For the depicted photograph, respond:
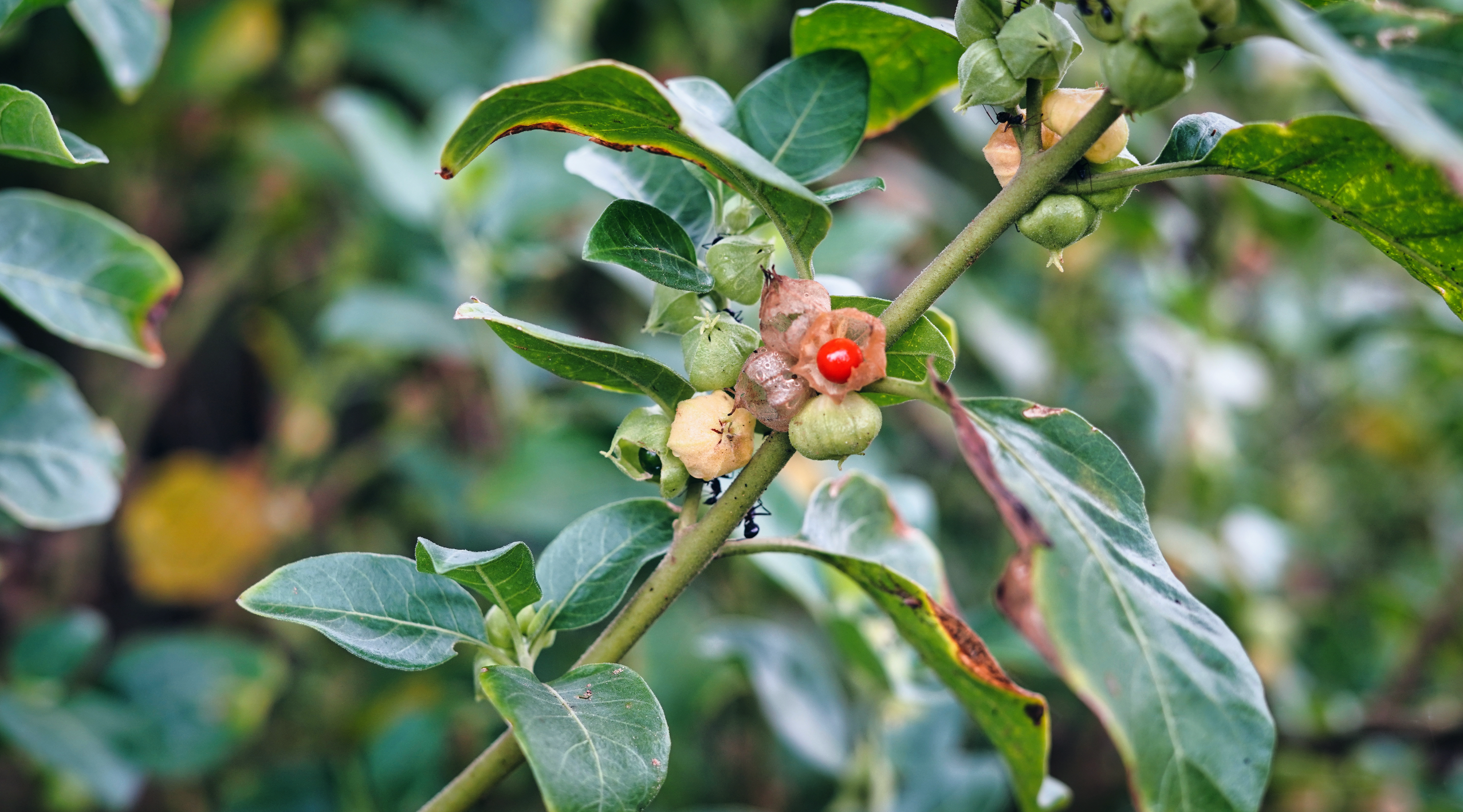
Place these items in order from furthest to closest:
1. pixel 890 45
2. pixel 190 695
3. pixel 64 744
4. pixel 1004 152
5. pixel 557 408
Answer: pixel 557 408, pixel 190 695, pixel 64 744, pixel 890 45, pixel 1004 152

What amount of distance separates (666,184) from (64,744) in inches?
38.7

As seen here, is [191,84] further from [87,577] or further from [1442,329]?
[1442,329]

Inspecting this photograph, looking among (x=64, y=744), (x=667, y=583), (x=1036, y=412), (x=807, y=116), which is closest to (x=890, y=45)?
(x=807, y=116)

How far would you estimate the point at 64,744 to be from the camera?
3.66 ft

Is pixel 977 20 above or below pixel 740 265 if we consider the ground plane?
above

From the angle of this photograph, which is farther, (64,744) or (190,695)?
(190,695)

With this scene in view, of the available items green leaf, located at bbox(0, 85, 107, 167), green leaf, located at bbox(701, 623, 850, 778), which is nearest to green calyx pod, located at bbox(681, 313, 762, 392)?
green leaf, located at bbox(0, 85, 107, 167)

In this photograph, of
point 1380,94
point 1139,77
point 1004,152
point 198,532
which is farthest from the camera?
point 198,532

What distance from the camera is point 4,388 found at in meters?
0.89

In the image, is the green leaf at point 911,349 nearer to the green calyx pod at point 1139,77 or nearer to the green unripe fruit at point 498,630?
the green calyx pod at point 1139,77

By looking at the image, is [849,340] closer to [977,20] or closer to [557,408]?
[977,20]

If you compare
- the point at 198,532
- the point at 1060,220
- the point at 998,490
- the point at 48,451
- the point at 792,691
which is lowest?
the point at 198,532

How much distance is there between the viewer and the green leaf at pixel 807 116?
0.66 m

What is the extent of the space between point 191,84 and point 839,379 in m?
1.59
